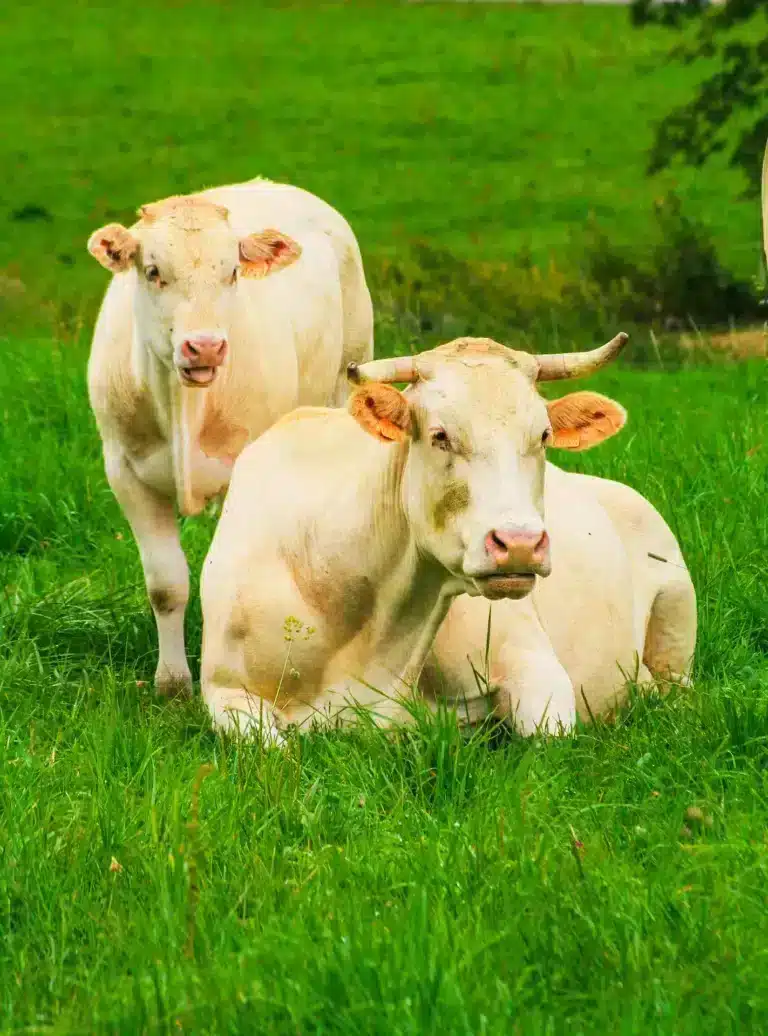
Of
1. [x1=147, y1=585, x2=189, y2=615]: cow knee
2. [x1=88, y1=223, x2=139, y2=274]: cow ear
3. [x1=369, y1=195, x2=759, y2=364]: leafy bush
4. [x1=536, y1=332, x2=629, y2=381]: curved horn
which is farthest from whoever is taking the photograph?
[x1=369, y1=195, x2=759, y2=364]: leafy bush

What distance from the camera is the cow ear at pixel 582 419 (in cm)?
534

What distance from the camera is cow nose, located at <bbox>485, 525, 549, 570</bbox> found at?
4.71m

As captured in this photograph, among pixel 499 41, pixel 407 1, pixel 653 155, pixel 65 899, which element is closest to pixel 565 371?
pixel 65 899

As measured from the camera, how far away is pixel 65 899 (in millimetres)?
4156

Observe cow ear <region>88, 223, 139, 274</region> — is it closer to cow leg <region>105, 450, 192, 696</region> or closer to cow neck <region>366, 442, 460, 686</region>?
cow leg <region>105, 450, 192, 696</region>

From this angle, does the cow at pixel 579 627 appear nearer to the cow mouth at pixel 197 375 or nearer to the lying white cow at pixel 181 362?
the cow mouth at pixel 197 375

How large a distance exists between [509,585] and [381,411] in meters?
0.68

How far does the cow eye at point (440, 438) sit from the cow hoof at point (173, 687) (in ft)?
6.06

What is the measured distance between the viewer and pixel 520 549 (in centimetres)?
471

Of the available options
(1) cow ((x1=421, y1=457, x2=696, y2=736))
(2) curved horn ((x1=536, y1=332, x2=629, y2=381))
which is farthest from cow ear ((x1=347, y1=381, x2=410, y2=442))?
(1) cow ((x1=421, y1=457, x2=696, y2=736))

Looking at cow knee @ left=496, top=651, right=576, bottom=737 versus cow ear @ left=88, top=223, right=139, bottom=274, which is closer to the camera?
cow knee @ left=496, top=651, right=576, bottom=737

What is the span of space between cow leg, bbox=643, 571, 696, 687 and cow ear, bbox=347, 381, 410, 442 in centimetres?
179

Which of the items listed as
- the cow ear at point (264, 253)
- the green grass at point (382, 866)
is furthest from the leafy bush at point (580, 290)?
the green grass at point (382, 866)

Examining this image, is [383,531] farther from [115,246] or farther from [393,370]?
[115,246]
